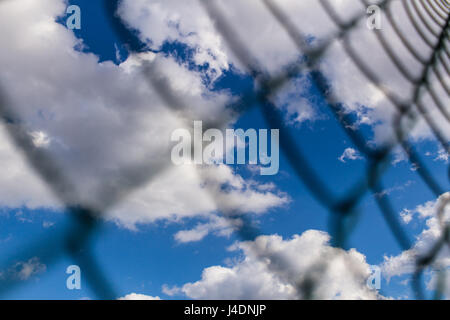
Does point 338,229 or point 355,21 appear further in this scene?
point 355,21

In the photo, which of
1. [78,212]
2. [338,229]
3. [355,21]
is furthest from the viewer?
[355,21]

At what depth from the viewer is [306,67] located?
1544mm

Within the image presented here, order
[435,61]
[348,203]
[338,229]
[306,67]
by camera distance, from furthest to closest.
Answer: [435,61] → [306,67] → [348,203] → [338,229]
